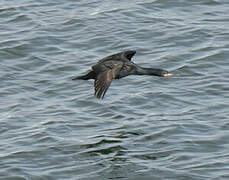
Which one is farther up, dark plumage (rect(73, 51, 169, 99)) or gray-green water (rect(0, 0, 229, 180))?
dark plumage (rect(73, 51, 169, 99))

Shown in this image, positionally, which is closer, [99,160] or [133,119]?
[99,160]

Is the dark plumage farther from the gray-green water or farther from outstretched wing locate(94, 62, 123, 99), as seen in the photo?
the gray-green water

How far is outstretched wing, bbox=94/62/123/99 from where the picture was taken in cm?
1331

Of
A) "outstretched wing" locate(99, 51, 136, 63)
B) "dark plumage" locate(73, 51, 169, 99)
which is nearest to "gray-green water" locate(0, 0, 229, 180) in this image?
"dark plumage" locate(73, 51, 169, 99)

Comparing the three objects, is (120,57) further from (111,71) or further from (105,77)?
(105,77)

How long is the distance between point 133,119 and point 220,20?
5146 millimetres

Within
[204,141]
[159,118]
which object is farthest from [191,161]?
[159,118]

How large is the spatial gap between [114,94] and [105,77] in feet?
8.65

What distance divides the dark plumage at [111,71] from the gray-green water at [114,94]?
0.89 meters

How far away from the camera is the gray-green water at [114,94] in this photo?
13.4m

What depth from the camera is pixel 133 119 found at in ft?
49.5

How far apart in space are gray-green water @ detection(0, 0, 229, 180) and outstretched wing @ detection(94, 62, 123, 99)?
1.05 metres

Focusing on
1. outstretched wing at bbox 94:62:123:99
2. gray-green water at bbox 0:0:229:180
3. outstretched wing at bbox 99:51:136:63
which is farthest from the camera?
outstretched wing at bbox 99:51:136:63

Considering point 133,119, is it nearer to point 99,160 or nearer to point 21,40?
point 99,160
